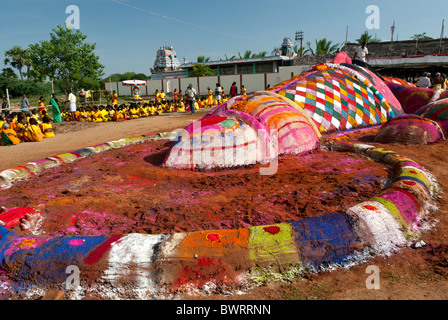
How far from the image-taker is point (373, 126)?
19.5ft

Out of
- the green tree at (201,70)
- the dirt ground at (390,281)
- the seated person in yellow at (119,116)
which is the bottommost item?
the dirt ground at (390,281)

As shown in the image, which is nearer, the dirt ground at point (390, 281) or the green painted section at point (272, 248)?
the dirt ground at point (390, 281)

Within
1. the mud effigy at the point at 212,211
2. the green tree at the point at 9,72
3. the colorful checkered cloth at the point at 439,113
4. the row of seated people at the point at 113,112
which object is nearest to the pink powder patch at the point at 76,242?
the mud effigy at the point at 212,211

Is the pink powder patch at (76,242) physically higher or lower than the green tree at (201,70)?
lower

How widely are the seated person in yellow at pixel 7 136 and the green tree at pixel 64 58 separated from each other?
21253 mm

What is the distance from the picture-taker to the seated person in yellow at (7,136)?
8.73 metres

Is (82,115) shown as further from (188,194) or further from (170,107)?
(188,194)

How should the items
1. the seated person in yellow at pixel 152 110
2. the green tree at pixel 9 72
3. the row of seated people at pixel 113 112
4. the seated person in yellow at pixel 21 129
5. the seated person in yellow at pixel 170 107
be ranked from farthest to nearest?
1. the green tree at pixel 9 72
2. the seated person in yellow at pixel 170 107
3. the seated person in yellow at pixel 152 110
4. the row of seated people at pixel 113 112
5. the seated person in yellow at pixel 21 129

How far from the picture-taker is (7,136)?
8711 mm

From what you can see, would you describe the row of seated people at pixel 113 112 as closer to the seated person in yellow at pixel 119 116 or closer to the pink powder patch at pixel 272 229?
the seated person in yellow at pixel 119 116

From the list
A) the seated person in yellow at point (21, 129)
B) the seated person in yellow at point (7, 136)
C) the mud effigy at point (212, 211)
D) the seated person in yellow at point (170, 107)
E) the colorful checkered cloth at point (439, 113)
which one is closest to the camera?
the mud effigy at point (212, 211)
